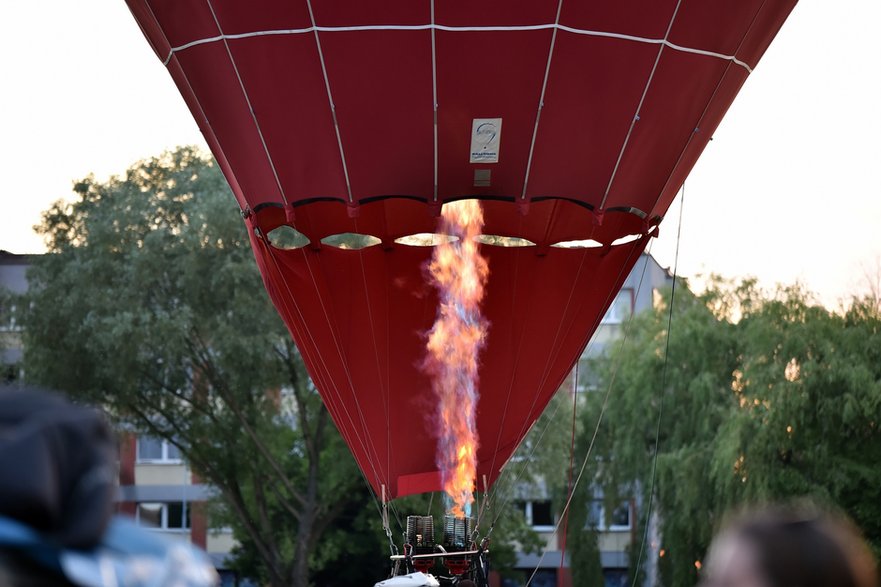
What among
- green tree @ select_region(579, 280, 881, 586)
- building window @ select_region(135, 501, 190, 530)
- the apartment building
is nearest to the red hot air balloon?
green tree @ select_region(579, 280, 881, 586)

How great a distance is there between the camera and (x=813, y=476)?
16688 mm

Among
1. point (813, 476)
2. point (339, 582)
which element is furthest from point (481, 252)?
point (339, 582)

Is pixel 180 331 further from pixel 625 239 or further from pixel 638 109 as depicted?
pixel 638 109

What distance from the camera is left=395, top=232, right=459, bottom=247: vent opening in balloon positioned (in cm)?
852

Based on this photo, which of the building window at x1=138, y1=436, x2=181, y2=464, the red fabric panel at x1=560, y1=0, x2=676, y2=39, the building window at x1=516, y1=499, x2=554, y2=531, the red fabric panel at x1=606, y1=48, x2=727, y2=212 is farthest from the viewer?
the building window at x1=516, y1=499, x2=554, y2=531

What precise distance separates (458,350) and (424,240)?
2.87 ft

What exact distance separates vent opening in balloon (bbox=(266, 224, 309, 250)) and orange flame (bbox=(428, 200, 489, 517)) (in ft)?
2.98

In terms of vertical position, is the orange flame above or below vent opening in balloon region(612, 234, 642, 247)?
below

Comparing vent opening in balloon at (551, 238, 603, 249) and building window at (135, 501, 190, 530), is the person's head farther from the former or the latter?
building window at (135, 501, 190, 530)

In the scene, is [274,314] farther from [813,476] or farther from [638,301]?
[638,301]

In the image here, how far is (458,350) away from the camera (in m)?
A: 9.00

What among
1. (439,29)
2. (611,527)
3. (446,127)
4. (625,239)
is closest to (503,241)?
(625,239)

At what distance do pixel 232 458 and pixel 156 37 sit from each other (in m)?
15.0

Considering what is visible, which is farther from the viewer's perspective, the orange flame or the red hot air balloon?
the orange flame
